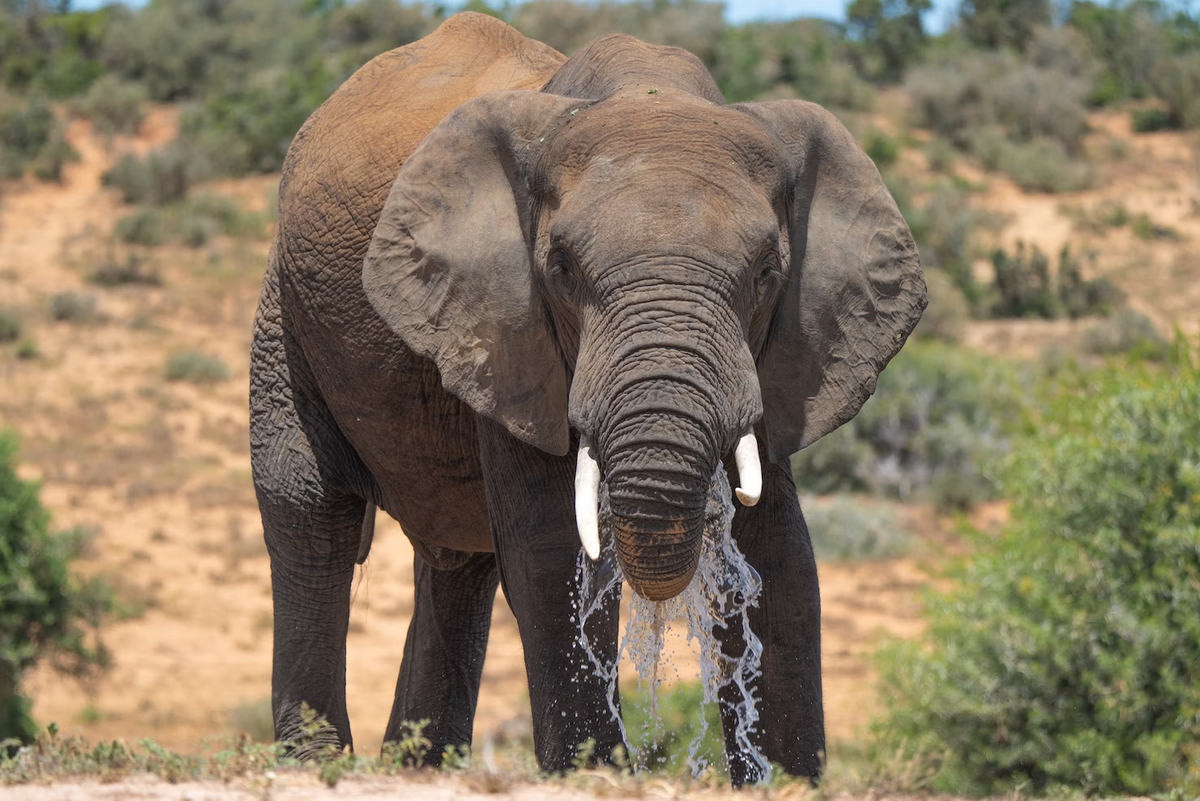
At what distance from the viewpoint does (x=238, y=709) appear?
13.2 metres

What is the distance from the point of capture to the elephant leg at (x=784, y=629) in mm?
4258

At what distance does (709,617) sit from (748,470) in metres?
0.83

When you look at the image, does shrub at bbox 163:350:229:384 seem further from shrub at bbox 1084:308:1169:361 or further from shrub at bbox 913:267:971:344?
shrub at bbox 1084:308:1169:361

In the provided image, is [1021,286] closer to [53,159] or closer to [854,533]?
[854,533]

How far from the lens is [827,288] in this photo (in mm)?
3986

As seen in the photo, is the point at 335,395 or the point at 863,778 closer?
the point at 863,778

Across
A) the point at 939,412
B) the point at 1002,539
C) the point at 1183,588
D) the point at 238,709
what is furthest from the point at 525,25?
the point at 1183,588

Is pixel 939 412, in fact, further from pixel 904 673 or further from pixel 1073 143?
pixel 1073 143

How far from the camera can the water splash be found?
4012 millimetres

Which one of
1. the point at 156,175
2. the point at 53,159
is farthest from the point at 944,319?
the point at 53,159

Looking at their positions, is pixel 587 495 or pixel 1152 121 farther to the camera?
pixel 1152 121

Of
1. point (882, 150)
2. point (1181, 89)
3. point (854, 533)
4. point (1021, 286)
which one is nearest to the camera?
point (854, 533)

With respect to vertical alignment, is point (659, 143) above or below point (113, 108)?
below

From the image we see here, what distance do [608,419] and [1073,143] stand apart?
33.1 m
